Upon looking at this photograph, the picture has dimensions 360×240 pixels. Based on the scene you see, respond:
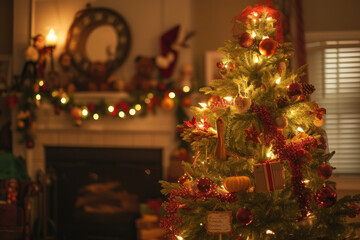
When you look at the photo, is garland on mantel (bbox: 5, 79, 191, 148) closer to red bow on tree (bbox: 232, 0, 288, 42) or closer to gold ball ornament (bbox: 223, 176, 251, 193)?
red bow on tree (bbox: 232, 0, 288, 42)

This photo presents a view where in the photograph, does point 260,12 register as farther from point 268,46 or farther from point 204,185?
point 204,185

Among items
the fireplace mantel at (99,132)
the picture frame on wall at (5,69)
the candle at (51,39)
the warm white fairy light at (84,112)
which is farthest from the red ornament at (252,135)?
the picture frame on wall at (5,69)

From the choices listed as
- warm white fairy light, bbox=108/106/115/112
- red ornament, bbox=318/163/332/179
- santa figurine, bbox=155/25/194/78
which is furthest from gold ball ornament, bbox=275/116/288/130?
warm white fairy light, bbox=108/106/115/112

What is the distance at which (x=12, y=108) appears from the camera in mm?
3965

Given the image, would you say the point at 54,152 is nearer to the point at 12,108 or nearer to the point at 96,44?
the point at 12,108

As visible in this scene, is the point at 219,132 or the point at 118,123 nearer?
the point at 219,132

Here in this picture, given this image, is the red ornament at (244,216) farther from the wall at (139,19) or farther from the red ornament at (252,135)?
the wall at (139,19)

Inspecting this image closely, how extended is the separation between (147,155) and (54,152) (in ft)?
3.08

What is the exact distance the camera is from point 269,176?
1.73 m

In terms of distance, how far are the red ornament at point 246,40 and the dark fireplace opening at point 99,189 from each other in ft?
6.76

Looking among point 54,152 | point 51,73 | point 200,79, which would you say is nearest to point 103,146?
point 54,152

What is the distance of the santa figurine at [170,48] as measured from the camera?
3.60m

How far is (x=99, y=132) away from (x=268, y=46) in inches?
94.1

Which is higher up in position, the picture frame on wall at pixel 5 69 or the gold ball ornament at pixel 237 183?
the picture frame on wall at pixel 5 69
